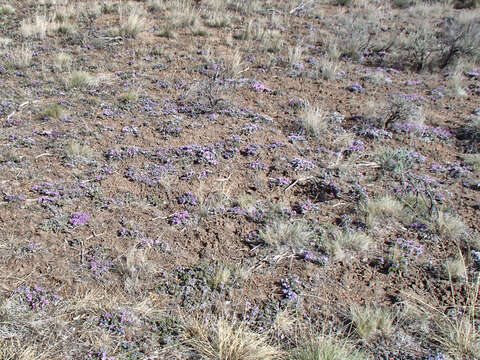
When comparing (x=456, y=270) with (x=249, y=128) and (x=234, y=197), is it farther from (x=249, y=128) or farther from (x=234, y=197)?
(x=249, y=128)

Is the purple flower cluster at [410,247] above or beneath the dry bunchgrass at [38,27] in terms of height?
beneath

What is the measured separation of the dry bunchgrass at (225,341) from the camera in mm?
3209

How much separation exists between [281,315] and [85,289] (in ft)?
5.55

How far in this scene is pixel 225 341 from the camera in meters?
3.23

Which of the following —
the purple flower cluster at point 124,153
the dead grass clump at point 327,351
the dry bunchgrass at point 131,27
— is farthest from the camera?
the dry bunchgrass at point 131,27

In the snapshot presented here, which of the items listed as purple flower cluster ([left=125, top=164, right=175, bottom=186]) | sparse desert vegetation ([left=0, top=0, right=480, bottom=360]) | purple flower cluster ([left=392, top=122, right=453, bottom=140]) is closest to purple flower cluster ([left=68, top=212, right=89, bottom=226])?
sparse desert vegetation ([left=0, top=0, right=480, bottom=360])

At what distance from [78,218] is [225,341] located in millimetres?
2158

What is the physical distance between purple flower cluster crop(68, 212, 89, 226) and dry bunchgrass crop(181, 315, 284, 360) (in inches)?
64.5

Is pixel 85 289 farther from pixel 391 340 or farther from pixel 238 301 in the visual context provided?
pixel 391 340

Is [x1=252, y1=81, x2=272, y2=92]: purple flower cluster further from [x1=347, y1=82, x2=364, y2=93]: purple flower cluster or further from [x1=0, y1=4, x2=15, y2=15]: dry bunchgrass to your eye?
[x1=0, y1=4, x2=15, y2=15]: dry bunchgrass

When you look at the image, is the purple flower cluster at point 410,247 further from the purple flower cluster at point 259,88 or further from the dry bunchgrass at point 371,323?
the purple flower cluster at point 259,88

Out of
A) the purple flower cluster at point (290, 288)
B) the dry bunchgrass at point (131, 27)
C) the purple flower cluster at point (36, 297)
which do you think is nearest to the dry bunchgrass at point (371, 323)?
the purple flower cluster at point (290, 288)

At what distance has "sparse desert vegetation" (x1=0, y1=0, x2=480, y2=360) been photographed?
3512 mm

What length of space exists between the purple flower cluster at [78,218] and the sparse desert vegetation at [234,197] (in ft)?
0.11
